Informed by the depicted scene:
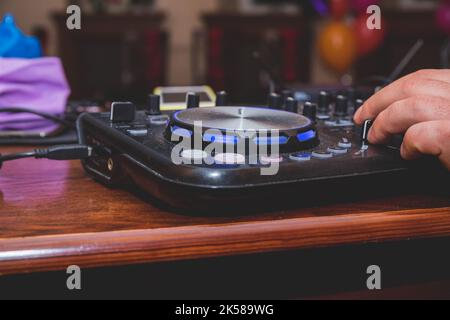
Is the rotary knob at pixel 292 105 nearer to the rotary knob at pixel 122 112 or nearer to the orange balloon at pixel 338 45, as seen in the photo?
the rotary knob at pixel 122 112

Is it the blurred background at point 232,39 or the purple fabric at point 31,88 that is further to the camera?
the blurred background at point 232,39

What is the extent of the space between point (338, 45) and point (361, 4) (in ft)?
1.18

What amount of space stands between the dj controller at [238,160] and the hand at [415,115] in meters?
0.01

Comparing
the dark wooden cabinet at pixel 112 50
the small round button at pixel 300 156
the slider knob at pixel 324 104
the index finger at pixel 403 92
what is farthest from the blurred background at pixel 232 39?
the small round button at pixel 300 156

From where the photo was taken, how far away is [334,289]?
537mm

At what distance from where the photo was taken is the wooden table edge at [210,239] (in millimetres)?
424

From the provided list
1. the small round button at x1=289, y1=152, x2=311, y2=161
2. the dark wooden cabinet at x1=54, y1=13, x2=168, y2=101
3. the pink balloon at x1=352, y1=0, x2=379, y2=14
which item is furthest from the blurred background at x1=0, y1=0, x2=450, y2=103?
the small round button at x1=289, y1=152, x2=311, y2=161

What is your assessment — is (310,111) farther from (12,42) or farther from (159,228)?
(12,42)

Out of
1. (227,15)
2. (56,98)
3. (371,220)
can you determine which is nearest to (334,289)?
(371,220)

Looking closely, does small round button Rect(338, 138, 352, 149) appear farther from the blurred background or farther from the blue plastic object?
the blurred background

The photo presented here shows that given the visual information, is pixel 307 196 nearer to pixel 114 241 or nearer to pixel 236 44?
pixel 114 241

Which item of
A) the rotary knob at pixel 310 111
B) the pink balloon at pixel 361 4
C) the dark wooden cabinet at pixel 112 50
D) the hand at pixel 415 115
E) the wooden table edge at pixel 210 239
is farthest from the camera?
the dark wooden cabinet at pixel 112 50

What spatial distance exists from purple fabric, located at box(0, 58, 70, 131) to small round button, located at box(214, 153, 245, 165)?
0.43m

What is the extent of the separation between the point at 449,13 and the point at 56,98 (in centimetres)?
434
